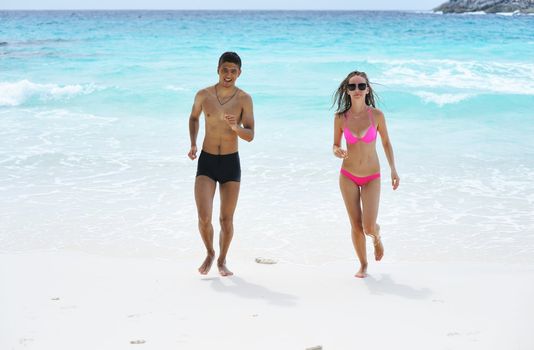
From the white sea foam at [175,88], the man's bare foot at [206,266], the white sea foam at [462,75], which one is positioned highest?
the man's bare foot at [206,266]

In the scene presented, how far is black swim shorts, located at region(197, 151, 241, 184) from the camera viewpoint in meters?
5.51

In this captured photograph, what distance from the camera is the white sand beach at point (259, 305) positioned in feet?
13.8

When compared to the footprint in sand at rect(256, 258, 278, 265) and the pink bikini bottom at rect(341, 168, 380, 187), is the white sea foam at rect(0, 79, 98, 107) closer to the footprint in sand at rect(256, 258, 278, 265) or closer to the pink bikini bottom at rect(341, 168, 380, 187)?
the footprint in sand at rect(256, 258, 278, 265)

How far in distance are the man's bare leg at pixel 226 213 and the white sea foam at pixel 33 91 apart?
13522 millimetres

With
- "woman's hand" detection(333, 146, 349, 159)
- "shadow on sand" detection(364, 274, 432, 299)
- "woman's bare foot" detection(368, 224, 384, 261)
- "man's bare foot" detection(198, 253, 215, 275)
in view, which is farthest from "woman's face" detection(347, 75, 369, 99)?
"man's bare foot" detection(198, 253, 215, 275)

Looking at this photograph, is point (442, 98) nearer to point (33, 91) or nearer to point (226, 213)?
point (33, 91)

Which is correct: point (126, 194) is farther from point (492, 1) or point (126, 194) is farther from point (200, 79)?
point (492, 1)

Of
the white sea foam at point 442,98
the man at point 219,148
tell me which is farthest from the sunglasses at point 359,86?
the white sea foam at point 442,98

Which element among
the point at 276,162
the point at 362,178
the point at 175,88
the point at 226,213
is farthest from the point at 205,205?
the point at 175,88

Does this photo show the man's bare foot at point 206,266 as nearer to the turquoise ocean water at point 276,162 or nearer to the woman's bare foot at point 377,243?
the turquoise ocean water at point 276,162

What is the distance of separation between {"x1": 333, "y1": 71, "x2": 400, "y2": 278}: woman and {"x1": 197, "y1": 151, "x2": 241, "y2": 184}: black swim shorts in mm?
838

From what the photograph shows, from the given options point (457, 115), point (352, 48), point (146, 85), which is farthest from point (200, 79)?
point (352, 48)

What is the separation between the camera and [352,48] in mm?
33281

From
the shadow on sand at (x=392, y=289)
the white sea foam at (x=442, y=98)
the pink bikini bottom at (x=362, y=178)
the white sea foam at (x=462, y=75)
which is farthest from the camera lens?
the white sea foam at (x=462, y=75)
